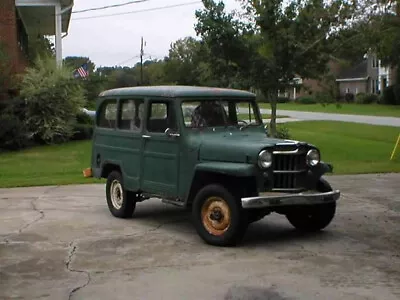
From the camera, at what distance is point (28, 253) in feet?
27.6

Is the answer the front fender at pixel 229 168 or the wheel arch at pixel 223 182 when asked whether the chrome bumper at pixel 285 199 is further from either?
the front fender at pixel 229 168

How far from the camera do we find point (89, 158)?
72.3 ft

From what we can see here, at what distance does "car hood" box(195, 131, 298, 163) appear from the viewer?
28.2 feet

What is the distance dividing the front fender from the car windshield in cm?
85

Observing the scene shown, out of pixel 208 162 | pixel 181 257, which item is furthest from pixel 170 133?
pixel 181 257

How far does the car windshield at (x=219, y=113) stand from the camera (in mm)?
9656

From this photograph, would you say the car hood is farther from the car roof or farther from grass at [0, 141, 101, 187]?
grass at [0, 141, 101, 187]

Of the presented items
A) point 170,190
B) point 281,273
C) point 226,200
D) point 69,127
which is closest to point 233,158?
point 226,200

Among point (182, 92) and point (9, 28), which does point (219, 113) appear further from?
point (9, 28)

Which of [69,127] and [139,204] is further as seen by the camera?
[69,127]

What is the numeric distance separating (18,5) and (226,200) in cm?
2423

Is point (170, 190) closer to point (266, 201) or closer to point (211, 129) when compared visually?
point (211, 129)

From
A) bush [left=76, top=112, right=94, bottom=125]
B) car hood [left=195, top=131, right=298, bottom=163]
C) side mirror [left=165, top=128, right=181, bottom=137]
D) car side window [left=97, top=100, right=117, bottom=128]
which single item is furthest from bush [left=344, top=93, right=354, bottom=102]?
side mirror [left=165, top=128, right=181, bottom=137]

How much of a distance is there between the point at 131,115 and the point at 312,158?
2987 millimetres
